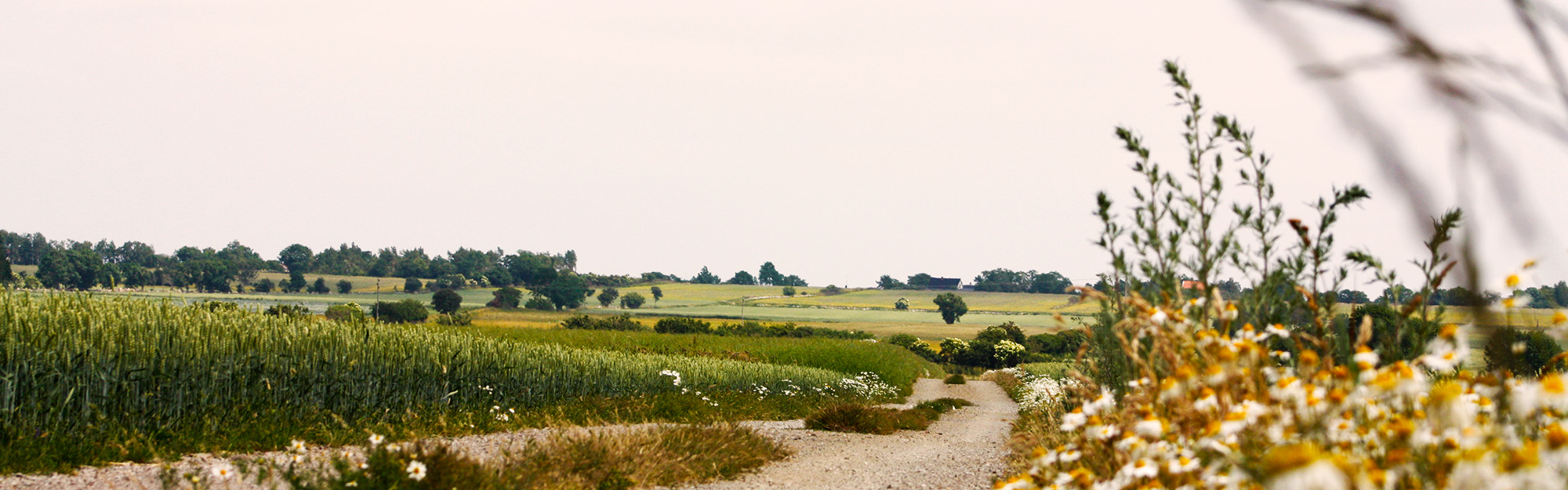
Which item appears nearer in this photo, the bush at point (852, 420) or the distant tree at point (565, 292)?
the bush at point (852, 420)

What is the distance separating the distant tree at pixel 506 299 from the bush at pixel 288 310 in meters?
72.2

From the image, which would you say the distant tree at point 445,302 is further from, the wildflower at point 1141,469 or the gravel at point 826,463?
the wildflower at point 1141,469

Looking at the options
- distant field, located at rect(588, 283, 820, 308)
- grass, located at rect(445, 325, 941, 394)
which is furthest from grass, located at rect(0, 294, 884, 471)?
distant field, located at rect(588, 283, 820, 308)

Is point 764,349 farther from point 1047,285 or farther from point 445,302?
point 1047,285

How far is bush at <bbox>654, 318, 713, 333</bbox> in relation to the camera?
4959cm

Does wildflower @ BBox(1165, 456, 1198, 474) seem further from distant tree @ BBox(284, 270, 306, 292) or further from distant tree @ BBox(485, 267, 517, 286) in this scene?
distant tree @ BBox(485, 267, 517, 286)

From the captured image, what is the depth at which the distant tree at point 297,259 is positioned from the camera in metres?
90.3

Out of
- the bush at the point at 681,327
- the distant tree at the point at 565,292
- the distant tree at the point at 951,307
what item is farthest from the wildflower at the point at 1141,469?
the distant tree at the point at 565,292

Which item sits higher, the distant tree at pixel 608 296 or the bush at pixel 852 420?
the distant tree at pixel 608 296

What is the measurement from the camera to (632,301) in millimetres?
95000

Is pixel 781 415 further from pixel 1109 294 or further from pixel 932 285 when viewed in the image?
pixel 932 285

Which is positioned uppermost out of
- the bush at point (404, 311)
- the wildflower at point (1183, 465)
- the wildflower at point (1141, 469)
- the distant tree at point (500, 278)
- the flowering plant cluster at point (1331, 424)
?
the distant tree at point (500, 278)

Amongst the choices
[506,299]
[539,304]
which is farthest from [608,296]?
[506,299]

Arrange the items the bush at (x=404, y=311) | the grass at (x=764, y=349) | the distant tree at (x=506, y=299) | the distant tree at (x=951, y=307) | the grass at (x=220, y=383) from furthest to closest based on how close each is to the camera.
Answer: the distant tree at (x=951, y=307) → the distant tree at (x=506, y=299) → the bush at (x=404, y=311) → the grass at (x=764, y=349) → the grass at (x=220, y=383)
